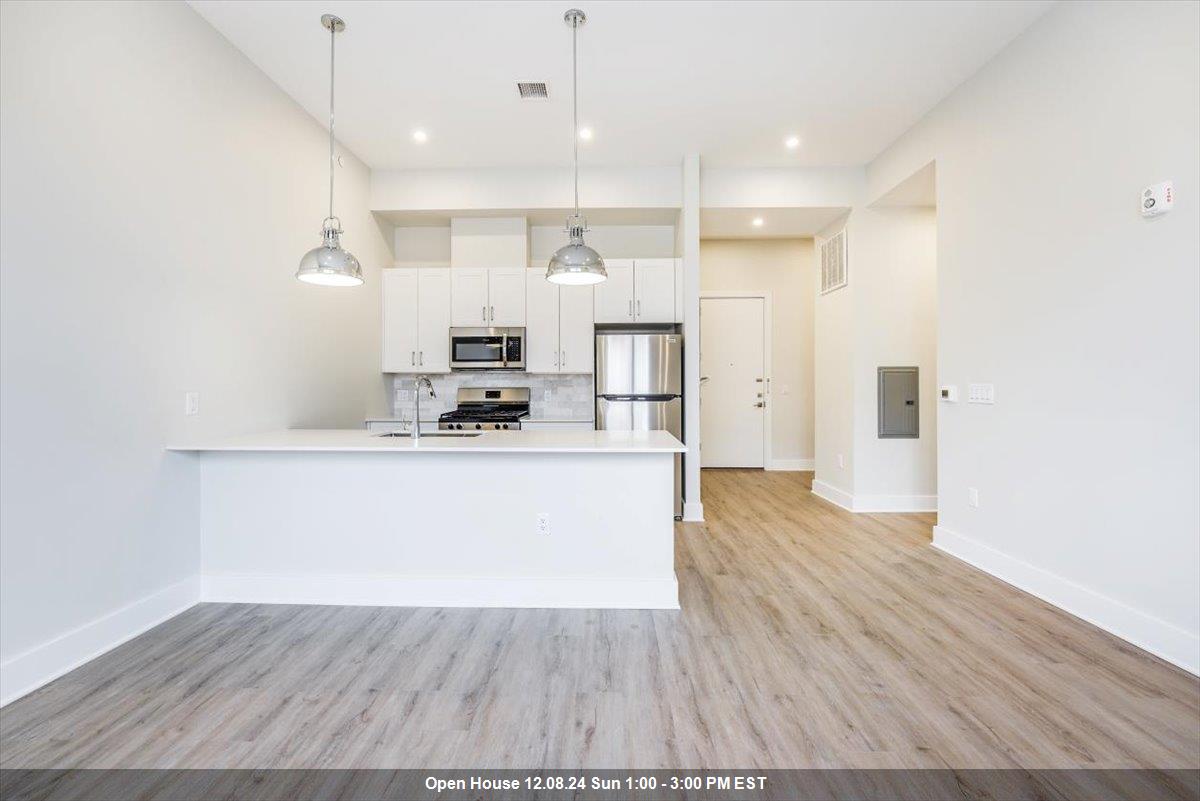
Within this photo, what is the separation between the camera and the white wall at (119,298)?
6.59 ft

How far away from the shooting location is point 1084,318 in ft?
8.67

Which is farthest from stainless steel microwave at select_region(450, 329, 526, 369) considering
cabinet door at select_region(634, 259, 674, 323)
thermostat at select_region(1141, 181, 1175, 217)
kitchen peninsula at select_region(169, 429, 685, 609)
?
thermostat at select_region(1141, 181, 1175, 217)

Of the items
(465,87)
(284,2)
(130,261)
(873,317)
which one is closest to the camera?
(130,261)

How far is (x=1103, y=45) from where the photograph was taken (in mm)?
2535

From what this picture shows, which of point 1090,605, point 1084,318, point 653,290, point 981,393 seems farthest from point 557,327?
point 1090,605

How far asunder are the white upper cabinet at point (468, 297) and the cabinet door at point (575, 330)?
73 cm

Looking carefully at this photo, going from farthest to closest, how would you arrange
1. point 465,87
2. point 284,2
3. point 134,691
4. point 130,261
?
point 465,87, point 284,2, point 130,261, point 134,691

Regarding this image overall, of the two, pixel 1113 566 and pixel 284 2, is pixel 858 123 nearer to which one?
pixel 1113 566

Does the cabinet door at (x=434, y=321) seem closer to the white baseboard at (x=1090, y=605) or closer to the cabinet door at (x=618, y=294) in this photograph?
the cabinet door at (x=618, y=294)

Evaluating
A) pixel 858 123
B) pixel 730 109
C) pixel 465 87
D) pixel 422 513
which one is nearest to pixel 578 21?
pixel 465 87

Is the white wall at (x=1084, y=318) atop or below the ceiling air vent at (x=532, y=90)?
below

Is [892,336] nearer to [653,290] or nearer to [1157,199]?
[653,290]

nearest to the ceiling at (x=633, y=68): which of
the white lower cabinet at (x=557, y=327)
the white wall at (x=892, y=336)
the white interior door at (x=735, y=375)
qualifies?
the white wall at (x=892, y=336)

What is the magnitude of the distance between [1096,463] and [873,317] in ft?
7.79
